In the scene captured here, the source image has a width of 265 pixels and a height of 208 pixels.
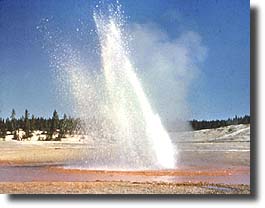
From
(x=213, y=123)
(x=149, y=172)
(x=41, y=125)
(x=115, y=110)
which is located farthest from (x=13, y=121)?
(x=213, y=123)

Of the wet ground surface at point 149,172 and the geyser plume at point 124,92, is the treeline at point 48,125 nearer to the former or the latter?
the wet ground surface at point 149,172

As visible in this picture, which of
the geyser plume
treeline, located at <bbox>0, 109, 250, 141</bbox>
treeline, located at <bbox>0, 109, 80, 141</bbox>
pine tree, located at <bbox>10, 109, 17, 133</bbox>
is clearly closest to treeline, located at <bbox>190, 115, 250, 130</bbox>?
treeline, located at <bbox>0, 109, 250, 141</bbox>

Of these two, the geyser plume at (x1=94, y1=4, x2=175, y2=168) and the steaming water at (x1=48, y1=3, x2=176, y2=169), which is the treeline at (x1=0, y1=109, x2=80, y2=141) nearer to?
the steaming water at (x1=48, y1=3, x2=176, y2=169)

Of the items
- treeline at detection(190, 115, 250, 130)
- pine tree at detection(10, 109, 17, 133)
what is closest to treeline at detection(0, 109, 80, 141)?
pine tree at detection(10, 109, 17, 133)

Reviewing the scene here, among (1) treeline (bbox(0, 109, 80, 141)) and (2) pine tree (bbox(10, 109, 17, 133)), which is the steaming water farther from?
(2) pine tree (bbox(10, 109, 17, 133))

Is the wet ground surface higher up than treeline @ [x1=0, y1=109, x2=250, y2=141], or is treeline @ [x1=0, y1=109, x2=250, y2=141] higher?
treeline @ [x1=0, y1=109, x2=250, y2=141]

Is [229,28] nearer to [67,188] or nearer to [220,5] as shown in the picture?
[220,5]
